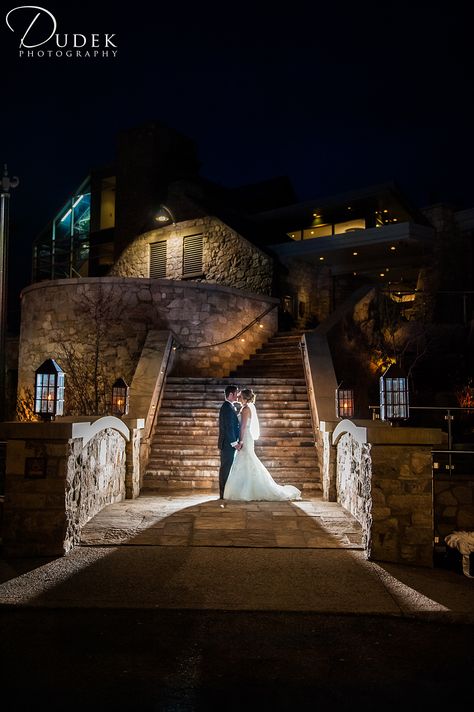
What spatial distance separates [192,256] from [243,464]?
14.3 metres

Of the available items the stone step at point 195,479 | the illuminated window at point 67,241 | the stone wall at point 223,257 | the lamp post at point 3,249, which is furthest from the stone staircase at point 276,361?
the illuminated window at point 67,241

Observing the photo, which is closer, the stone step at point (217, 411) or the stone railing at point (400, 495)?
the stone railing at point (400, 495)

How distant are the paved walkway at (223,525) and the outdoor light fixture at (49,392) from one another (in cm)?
148

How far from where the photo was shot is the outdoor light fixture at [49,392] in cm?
669

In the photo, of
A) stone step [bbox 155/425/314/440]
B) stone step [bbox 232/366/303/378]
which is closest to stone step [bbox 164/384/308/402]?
stone step [bbox 155/425/314/440]

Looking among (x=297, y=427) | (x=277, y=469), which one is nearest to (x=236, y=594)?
(x=277, y=469)

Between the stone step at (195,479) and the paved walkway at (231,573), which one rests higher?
the stone step at (195,479)

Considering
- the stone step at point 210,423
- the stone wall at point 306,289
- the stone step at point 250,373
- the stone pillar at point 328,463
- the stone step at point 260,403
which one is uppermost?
the stone wall at point 306,289

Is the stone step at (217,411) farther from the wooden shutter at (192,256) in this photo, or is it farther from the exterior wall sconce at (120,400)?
the wooden shutter at (192,256)

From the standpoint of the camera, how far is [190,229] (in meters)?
21.8

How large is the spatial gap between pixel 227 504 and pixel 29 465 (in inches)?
129

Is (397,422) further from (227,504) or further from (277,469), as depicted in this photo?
(277,469)

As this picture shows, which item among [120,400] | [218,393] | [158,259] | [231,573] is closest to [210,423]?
[218,393]

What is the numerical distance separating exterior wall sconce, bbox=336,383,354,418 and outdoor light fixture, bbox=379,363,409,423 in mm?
2510
